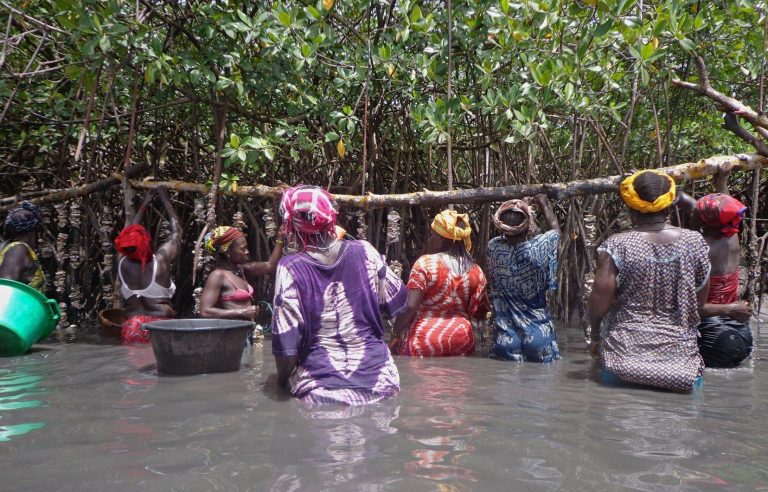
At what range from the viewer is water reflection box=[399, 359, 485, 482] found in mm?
2096

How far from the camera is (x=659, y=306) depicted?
3.07 meters

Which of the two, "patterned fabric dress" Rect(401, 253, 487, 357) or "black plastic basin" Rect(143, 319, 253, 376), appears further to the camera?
"patterned fabric dress" Rect(401, 253, 487, 357)

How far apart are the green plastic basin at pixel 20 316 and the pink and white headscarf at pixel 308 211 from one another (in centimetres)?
226

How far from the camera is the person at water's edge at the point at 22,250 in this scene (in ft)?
14.7

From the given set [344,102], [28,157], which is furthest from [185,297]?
[344,102]

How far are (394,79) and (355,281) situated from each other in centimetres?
209

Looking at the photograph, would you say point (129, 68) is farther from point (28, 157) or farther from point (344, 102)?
point (28, 157)

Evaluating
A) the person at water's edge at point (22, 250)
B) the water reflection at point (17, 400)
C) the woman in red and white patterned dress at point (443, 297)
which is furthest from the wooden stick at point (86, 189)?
the woman in red and white patterned dress at point (443, 297)


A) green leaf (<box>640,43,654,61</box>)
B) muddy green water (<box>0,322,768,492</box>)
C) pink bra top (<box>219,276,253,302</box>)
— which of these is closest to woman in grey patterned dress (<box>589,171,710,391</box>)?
muddy green water (<box>0,322,768,492</box>)

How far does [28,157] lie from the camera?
6645mm

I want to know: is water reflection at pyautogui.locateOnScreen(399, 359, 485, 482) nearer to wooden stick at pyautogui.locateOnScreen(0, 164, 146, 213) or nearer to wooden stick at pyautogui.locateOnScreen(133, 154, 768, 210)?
wooden stick at pyautogui.locateOnScreen(133, 154, 768, 210)

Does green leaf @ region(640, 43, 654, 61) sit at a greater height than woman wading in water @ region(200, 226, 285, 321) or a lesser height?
greater

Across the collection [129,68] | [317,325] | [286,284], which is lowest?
[317,325]

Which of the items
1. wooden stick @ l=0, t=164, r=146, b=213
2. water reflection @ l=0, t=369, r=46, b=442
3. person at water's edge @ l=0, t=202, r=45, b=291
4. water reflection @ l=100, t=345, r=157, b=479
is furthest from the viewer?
wooden stick @ l=0, t=164, r=146, b=213
